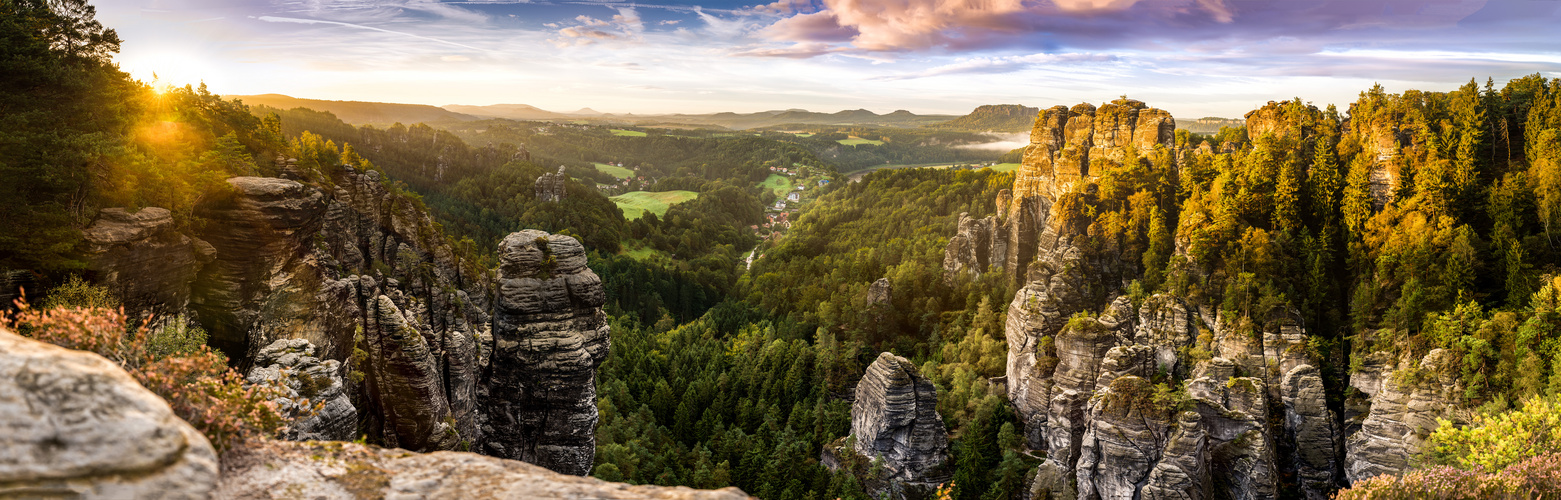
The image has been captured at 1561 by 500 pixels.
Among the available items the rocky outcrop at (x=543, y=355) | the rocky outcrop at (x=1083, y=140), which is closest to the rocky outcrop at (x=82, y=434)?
the rocky outcrop at (x=543, y=355)

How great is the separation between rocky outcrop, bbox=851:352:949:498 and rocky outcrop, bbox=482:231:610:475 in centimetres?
2019

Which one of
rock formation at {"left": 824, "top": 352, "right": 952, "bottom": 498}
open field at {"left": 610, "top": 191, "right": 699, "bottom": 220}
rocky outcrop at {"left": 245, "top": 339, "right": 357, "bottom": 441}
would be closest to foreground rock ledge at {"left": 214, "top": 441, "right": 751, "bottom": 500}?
rocky outcrop at {"left": 245, "top": 339, "right": 357, "bottom": 441}

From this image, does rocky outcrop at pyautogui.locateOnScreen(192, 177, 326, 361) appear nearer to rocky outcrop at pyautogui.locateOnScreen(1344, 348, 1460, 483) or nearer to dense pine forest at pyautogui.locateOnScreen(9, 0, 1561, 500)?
dense pine forest at pyautogui.locateOnScreen(9, 0, 1561, 500)

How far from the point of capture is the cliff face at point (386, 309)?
18500 millimetres

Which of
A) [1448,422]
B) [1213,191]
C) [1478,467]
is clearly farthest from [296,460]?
[1213,191]

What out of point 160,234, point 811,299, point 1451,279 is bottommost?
point 811,299

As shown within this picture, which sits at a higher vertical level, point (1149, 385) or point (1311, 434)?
point (1149, 385)

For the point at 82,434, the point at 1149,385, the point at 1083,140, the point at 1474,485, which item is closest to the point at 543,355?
the point at 82,434

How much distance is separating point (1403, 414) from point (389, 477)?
47921 mm

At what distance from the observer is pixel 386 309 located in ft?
77.6

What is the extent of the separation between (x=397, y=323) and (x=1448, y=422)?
44.9 meters

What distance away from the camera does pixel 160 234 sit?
18172mm

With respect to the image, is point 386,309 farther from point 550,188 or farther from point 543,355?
point 550,188

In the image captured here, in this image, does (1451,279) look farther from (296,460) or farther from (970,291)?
(296,460)
